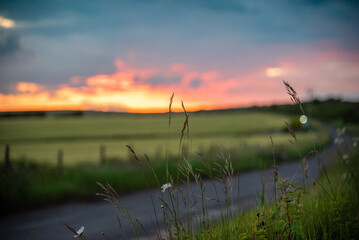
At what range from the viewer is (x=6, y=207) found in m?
6.96

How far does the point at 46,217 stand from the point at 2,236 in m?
1.17

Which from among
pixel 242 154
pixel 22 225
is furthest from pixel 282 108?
pixel 22 225

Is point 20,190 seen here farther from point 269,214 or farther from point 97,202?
point 269,214

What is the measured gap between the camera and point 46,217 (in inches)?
259

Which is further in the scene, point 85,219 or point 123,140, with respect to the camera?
point 123,140

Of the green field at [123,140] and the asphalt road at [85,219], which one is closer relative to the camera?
the asphalt road at [85,219]

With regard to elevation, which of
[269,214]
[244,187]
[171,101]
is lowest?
[244,187]

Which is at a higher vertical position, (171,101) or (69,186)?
(171,101)

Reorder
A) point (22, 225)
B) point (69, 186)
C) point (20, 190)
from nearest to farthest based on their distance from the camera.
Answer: point (22, 225)
point (20, 190)
point (69, 186)

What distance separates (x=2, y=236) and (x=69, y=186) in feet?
9.19

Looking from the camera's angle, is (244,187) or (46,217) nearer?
→ (46,217)

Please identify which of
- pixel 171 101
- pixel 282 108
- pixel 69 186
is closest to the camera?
pixel 171 101

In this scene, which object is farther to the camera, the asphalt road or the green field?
the green field

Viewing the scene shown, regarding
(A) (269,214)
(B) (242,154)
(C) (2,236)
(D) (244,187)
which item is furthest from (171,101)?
(B) (242,154)
